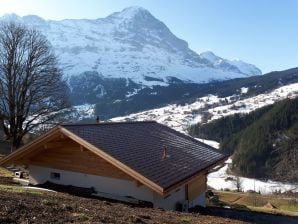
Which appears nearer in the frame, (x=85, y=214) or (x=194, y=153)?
(x=85, y=214)

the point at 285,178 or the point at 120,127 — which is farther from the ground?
the point at 120,127

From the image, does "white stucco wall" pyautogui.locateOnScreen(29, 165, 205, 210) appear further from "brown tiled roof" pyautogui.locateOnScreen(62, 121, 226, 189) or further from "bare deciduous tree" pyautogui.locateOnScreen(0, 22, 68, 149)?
"bare deciduous tree" pyautogui.locateOnScreen(0, 22, 68, 149)

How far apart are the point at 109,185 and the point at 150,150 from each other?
318 centimetres

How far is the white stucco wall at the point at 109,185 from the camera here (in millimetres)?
20380

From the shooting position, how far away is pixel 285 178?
194 m

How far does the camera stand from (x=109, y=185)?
21375 millimetres

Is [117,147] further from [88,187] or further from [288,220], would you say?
[288,220]

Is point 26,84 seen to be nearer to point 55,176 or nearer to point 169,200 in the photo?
point 55,176

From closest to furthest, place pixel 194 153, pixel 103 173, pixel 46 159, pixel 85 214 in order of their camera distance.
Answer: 1. pixel 85 214
2. pixel 103 173
3. pixel 46 159
4. pixel 194 153

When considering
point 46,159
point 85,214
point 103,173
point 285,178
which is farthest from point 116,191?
point 285,178

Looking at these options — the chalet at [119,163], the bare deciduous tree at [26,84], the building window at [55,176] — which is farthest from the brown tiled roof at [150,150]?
the bare deciduous tree at [26,84]

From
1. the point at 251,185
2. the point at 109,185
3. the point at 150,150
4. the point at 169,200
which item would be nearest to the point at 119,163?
the point at 109,185

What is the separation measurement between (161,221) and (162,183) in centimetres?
508

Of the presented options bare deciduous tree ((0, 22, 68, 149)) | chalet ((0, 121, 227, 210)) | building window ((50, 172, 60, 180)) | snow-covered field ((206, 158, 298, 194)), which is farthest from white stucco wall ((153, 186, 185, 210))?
snow-covered field ((206, 158, 298, 194))
